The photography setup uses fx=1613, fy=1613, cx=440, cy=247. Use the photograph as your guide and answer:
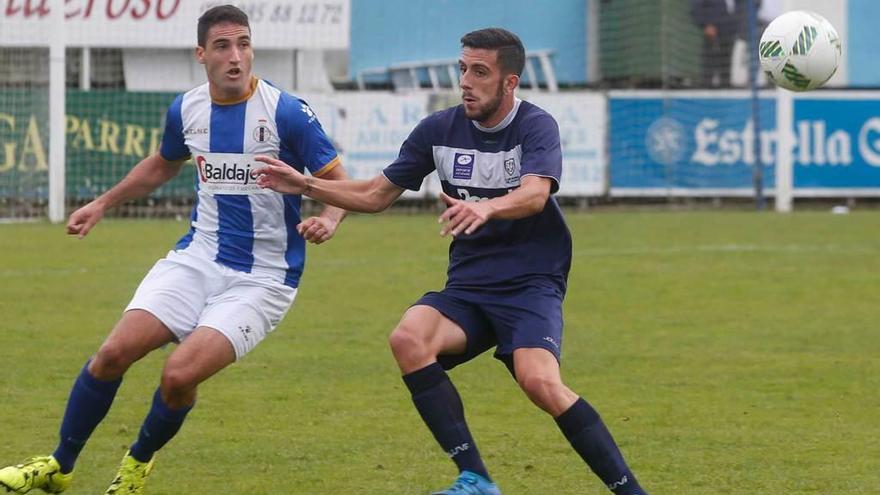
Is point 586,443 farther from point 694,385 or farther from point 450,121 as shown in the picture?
point 694,385

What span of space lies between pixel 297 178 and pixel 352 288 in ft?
25.3

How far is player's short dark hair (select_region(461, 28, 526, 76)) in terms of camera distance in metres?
6.45

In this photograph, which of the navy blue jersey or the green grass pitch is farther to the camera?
the green grass pitch

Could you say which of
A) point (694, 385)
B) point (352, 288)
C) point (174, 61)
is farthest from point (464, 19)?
point (694, 385)

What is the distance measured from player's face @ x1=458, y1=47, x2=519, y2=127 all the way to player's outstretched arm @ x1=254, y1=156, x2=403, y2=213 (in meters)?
0.56

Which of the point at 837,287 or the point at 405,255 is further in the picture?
the point at 405,255

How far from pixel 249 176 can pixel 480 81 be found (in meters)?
1.14

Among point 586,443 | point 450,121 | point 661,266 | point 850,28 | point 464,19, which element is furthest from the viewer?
point 850,28

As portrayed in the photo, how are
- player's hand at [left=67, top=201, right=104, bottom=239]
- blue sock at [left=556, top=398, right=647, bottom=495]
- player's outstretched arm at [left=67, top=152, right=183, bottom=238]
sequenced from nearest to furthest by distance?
blue sock at [left=556, top=398, right=647, bottom=495], player's hand at [left=67, top=201, right=104, bottom=239], player's outstretched arm at [left=67, top=152, right=183, bottom=238]

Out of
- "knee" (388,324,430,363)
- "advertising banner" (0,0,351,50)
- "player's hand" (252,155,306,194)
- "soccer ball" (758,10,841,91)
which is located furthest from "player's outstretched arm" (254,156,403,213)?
"advertising banner" (0,0,351,50)

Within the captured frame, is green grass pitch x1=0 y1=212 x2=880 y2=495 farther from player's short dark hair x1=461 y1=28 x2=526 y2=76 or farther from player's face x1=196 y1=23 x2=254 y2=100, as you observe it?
player's short dark hair x1=461 y1=28 x2=526 y2=76

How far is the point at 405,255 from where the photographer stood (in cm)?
1645

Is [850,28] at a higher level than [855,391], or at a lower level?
higher

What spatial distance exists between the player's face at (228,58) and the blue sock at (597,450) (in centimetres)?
206
